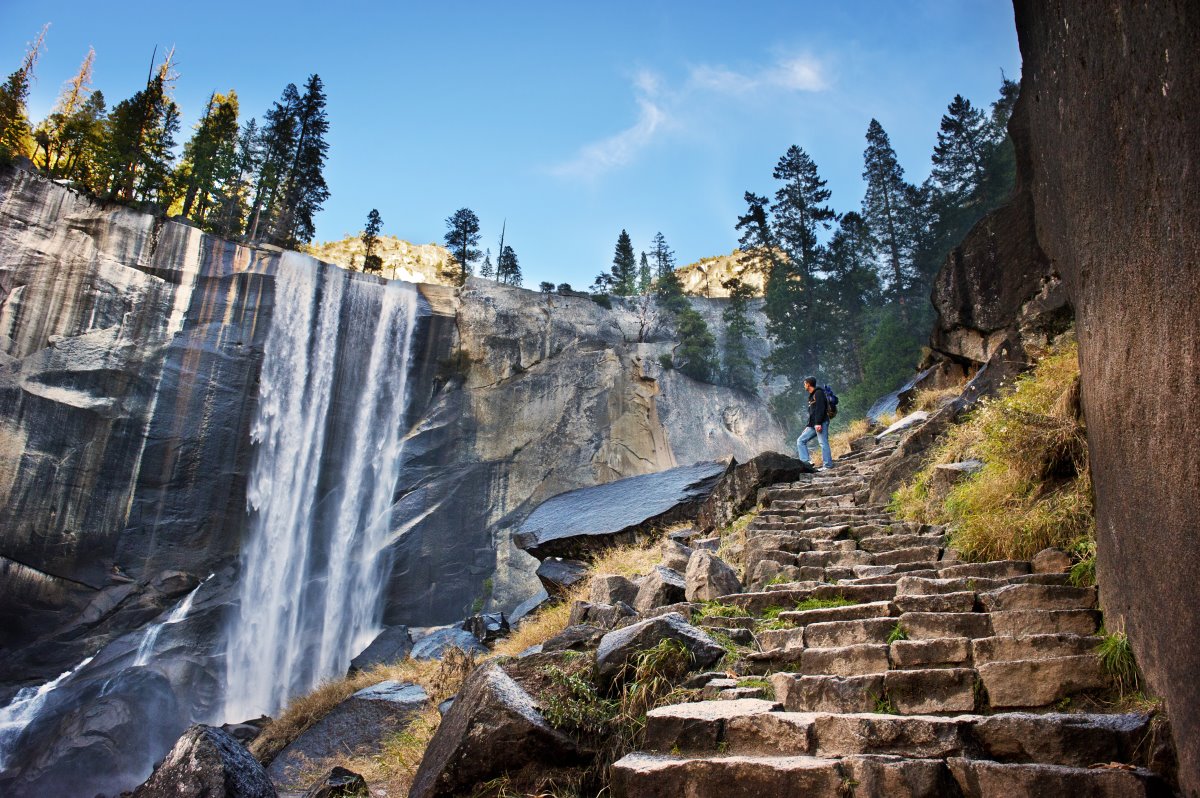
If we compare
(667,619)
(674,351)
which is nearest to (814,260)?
(674,351)

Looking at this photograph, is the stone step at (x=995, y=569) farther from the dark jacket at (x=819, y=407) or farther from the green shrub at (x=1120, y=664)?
the dark jacket at (x=819, y=407)

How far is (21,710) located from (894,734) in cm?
2401

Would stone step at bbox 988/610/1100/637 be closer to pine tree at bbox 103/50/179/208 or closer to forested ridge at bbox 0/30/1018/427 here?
forested ridge at bbox 0/30/1018/427

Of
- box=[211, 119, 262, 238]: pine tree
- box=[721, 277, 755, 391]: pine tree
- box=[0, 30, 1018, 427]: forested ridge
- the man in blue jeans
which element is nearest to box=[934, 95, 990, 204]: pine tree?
box=[0, 30, 1018, 427]: forested ridge

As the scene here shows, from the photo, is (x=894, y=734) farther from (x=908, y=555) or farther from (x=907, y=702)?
(x=908, y=555)

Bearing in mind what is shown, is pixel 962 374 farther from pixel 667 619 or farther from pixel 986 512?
pixel 667 619

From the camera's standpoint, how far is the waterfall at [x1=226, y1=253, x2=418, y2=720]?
22125 millimetres

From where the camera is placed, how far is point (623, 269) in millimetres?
42469

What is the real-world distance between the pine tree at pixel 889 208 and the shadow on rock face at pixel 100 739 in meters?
29.1

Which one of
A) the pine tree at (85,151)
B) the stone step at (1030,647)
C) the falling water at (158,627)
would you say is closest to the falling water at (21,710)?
the falling water at (158,627)

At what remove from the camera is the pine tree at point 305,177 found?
3222 cm

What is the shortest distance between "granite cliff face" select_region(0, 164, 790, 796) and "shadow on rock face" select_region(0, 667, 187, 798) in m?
0.06

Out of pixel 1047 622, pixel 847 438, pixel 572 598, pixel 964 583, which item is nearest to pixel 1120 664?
pixel 1047 622

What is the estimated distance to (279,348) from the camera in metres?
25.9
